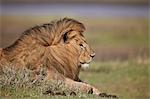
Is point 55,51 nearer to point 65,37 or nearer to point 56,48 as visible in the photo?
point 56,48

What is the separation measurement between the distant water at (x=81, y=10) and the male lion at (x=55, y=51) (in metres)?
25.5

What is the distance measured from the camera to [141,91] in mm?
13312

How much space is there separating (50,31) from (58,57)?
1.54 ft

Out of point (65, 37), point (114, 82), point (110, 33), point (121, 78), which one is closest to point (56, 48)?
point (65, 37)

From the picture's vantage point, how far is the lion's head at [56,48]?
405 inches

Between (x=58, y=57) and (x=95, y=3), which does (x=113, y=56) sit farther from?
(x=95, y=3)

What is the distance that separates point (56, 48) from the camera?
10305mm

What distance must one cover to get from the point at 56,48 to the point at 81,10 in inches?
1251

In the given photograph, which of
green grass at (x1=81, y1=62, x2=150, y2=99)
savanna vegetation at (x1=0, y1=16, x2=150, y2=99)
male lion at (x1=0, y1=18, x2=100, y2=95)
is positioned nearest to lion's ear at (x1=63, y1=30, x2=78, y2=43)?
male lion at (x1=0, y1=18, x2=100, y2=95)

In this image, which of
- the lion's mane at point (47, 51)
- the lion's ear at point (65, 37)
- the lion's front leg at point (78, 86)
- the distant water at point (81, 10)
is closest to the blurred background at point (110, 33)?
the distant water at point (81, 10)

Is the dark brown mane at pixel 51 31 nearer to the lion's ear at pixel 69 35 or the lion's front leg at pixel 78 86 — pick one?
Result: the lion's ear at pixel 69 35

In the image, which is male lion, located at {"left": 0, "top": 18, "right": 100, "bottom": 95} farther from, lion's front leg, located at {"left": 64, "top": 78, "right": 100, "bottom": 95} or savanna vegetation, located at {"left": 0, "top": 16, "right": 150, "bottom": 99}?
savanna vegetation, located at {"left": 0, "top": 16, "right": 150, "bottom": 99}

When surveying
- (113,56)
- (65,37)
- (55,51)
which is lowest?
(113,56)

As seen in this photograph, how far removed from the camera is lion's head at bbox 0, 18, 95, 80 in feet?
33.7
